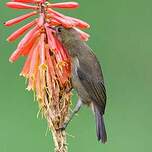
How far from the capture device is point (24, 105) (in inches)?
484

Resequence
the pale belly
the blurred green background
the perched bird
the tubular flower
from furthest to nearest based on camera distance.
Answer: the blurred green background < the perched bird < the pale belly < the tubular flower

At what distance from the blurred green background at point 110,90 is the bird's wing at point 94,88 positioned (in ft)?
8.62

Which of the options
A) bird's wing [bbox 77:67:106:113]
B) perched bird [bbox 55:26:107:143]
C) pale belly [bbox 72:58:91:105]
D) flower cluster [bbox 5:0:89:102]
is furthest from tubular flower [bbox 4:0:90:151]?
bird's wing [bbox 77:67:106:113]

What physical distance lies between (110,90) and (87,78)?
4410 millimetres

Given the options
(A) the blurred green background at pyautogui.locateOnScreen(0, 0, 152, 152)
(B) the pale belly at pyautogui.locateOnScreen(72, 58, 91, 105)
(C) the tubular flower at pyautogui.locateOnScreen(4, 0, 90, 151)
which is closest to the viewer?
(C) the tubular flower at pyautogui.locateOnScreen(4, 0, 90, 151)

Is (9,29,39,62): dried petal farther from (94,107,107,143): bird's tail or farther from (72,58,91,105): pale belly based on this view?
(94,107,107,143): bird's tail

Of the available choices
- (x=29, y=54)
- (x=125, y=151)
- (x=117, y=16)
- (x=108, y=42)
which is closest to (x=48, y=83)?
(x=29, y=54)

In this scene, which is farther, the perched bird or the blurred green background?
the blurred green background

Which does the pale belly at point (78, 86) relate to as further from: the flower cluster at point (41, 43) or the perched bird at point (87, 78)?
the flower cluster at point (41, 43)

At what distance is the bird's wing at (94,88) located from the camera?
8646 millimetres

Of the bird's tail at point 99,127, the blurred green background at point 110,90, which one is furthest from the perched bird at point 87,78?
the blurred green background at point 110,90

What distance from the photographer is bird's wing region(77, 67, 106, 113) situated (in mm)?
8646

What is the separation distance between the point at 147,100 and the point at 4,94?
5.17ft

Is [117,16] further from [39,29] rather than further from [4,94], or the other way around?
[39,29]
